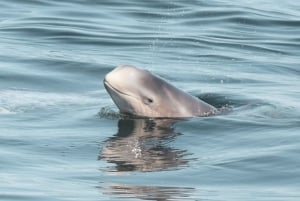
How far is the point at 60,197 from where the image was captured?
1002cm

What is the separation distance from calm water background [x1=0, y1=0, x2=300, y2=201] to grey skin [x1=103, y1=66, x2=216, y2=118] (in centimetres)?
25

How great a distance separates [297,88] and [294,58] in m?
3.90

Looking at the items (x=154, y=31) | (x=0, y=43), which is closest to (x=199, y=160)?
(x=0, y=43)

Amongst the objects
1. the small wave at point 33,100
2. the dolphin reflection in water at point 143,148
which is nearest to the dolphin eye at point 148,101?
the dolphin reflection in water at point 143,148

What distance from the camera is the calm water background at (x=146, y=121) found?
1084cm

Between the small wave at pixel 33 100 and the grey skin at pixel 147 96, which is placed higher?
the grey skin at pixel 147 96

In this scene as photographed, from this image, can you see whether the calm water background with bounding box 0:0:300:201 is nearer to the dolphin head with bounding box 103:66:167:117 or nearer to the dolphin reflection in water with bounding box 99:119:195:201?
the dolphin reflection in water with bounding box 99:119:195:201

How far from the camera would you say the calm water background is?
1084cm

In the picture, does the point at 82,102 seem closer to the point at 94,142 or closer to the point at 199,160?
the point at 94,142

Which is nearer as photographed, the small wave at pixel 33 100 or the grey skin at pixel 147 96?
the grey skin at pixel 147 96

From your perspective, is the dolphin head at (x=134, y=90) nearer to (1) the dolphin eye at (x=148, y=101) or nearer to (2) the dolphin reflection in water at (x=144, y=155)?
(1) the dolphin eye at (x=148, y=101)

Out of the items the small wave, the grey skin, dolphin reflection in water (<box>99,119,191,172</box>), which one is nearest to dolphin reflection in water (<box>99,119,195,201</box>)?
dolphin reflection in water (<box>99,119,191,172</box>)

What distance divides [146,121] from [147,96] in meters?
0.29

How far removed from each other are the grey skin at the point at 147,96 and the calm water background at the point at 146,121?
25 cm
